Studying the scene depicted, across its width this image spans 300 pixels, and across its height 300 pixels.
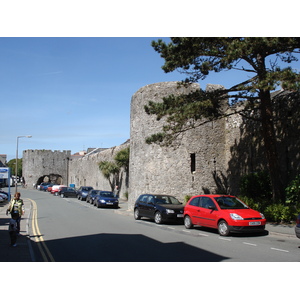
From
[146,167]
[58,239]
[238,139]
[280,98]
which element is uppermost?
[280,98]

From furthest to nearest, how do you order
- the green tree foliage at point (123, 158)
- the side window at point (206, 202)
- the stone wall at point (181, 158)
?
the green tree foliage at point (123, 158) < the stone wall at point (181, 158) < the side window at point (206, 202)

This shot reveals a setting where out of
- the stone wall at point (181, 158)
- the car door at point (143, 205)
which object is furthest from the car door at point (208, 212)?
the stone wall at point (181, 158)

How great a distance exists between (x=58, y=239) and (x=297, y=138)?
12255 millimetres

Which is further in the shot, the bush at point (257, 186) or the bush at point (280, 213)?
the bush at point (257, 186)

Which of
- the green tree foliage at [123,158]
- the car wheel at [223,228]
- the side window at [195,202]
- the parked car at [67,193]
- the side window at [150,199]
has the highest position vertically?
the green tree foliage at [123,158]

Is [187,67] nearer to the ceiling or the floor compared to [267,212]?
nearer to the ceiling

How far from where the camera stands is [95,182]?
49250 millimetres

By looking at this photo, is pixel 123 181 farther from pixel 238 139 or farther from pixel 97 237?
pixel 97 237

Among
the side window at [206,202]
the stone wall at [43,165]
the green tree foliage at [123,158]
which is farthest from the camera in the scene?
the stone wall at [43,165]

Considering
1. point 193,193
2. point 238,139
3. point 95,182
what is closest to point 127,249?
point 193,193

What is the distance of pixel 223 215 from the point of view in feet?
41.0

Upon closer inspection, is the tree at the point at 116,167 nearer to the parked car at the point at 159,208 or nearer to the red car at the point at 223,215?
the parked car at the point at 159,208

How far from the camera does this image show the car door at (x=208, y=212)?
42.7ft

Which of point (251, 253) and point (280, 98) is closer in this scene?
point (251, 253)
